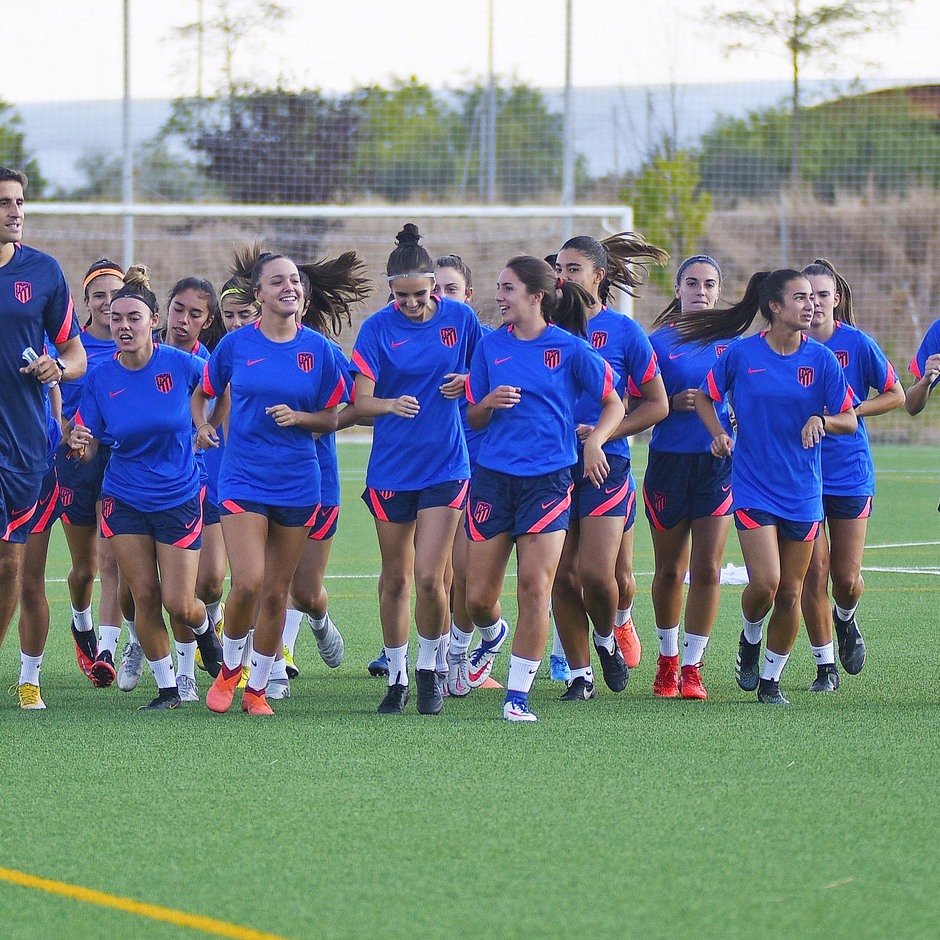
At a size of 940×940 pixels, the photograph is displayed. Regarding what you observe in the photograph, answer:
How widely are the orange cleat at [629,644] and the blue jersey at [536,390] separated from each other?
178 centimetres

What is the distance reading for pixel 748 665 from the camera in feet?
25.0

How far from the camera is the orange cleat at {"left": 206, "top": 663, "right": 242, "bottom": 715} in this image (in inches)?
278

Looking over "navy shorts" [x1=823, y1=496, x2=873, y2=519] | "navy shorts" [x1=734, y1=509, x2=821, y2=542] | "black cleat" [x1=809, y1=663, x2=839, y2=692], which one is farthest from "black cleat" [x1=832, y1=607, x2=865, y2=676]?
"navy shorts" [x1=734, y1=509, x2=821, y2=542]

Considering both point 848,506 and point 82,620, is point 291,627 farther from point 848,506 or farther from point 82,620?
point 848,506

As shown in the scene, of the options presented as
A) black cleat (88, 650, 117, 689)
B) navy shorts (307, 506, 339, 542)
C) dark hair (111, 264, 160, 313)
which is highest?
dark hair (111, 264, 160, 313)

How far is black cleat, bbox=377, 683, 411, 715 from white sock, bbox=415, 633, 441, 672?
132 millimetres

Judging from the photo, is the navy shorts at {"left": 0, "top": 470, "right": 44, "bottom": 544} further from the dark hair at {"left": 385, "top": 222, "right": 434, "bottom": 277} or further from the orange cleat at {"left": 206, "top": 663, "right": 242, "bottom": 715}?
the dark hair at {"left": 385, "top": 222, "right": 434, "bottom": 277}

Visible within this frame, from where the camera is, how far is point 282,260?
277 inches

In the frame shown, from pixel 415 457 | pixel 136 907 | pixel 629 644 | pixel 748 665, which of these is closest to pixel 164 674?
pixel 415 457

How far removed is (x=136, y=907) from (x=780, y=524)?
381 cm

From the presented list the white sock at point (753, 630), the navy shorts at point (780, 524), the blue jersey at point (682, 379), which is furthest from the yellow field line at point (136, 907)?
the blue jersey at point (682, 379)

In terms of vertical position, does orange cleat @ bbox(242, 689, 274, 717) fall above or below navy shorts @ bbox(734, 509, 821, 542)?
below

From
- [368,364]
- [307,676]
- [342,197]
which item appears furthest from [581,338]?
[342,197]

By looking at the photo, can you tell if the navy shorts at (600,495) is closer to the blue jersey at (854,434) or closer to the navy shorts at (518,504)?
the navy shorts at (518,504)
